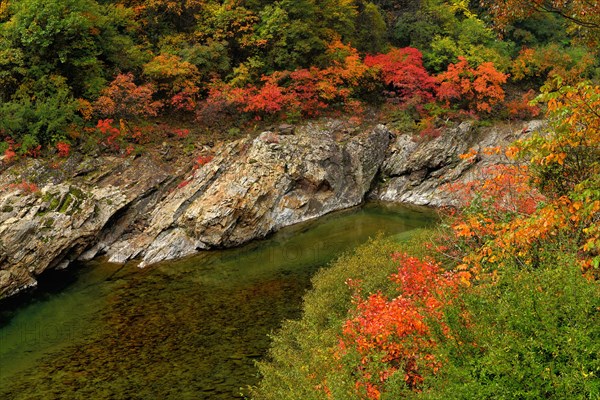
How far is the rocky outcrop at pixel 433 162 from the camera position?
3409 cm

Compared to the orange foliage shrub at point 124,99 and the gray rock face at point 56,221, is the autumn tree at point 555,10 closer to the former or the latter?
the gray rock face at point 56,221

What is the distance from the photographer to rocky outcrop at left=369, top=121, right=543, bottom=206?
3409 centimetres

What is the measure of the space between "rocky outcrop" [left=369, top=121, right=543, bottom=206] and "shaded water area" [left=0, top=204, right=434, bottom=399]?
26.4ft

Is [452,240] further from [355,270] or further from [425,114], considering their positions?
[425,114]

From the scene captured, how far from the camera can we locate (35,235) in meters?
23.0

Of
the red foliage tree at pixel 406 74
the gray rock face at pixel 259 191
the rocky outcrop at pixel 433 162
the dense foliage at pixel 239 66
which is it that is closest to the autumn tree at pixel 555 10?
the gray rock face at pixel 259 191

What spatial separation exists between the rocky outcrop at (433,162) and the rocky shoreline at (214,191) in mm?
79

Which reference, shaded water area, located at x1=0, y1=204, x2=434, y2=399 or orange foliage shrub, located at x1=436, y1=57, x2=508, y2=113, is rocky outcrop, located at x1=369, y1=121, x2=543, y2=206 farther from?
shaded water area, located at x1=0, y1=204, x2=434, y2=399

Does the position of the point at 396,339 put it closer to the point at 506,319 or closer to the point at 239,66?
the point at 506,319

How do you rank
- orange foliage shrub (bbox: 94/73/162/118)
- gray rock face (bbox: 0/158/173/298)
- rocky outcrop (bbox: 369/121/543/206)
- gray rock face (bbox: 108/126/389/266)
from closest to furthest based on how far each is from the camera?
gray rock face (bbox: 0/158/173/298) < gray rock face (bbox: 108/126/389/266) < orange foliage shrub (bbox: 94/73/162/118) < rocky outcrop (bbox: 369/121/543/206)

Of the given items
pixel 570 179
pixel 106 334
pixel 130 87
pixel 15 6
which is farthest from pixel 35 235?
pixel 570 179

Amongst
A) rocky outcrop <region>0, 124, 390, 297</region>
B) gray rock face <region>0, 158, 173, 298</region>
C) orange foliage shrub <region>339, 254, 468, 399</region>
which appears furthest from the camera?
rocky outcrop <region>0, 124, 390, 297</region>

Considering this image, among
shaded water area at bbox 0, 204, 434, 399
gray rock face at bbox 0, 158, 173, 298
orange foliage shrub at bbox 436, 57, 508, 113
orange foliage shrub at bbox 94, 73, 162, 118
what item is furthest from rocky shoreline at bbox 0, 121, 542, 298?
orange foliage shrub at bbox 94, 73, 162, 118

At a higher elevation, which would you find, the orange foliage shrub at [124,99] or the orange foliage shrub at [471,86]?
the orange foliage shrub at [124,99]
